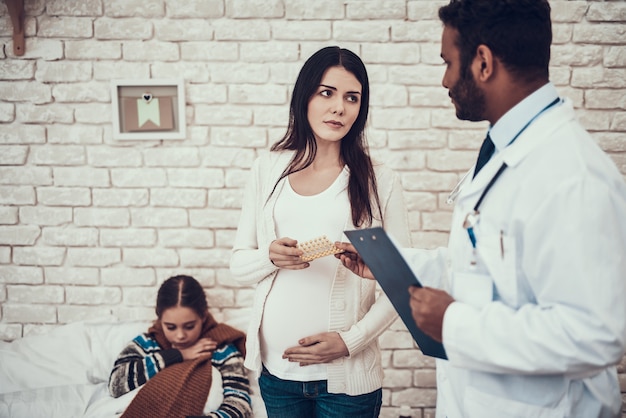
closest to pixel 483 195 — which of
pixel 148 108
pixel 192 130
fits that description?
pixel 192 130

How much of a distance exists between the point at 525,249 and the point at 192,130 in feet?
5.93

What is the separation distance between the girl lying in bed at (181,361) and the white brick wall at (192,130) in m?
0.21

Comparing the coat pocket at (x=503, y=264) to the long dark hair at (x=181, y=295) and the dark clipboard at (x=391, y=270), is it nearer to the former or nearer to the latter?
the dark clipboard at (x=391, y=270)

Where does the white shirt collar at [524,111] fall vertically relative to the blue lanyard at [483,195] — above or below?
above

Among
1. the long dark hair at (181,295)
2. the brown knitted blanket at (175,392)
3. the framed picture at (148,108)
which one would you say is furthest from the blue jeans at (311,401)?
the framed picture at (148,108)

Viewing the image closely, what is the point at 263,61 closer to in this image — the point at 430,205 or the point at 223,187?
the point at 223,187

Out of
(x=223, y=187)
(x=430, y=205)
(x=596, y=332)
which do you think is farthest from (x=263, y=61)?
(x=596, y=332)

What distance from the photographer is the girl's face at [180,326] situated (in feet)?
7.35

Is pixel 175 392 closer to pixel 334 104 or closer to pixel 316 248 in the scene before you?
pixel 316 248

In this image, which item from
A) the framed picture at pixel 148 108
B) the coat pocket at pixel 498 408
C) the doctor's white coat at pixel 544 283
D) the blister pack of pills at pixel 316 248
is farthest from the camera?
the framed picture at pixel 148 108

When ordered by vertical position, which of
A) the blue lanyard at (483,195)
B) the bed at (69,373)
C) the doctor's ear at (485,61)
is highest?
the doctor's ear at (485,61)

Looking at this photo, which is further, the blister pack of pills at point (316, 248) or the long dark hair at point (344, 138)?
the long dark hair at point (344, 138)

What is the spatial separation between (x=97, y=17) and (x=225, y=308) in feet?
4.69

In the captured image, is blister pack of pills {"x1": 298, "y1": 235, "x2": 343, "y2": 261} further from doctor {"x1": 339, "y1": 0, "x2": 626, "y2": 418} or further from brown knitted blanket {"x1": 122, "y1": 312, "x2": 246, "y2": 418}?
brown knitted blanket {"x1": 122, "y1": 312, "x2": 246, "y2": 418}
